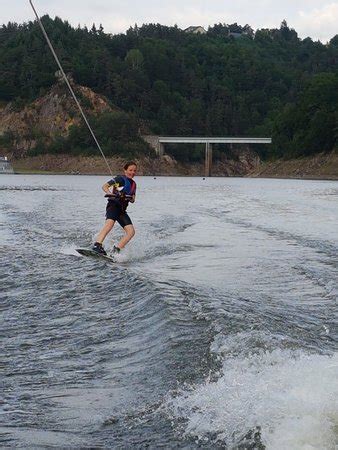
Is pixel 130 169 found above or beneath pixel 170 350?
above

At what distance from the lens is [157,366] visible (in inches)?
311

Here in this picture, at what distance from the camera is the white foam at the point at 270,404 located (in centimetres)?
555

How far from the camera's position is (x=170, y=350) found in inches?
330

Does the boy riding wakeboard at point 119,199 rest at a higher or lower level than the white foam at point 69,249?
higher

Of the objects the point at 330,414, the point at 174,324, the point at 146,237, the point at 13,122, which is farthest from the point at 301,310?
the point at 13,122

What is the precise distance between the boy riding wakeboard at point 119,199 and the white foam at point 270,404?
32.5 feet

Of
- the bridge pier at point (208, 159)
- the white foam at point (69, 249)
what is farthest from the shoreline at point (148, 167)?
the white foam at point (69, 249)

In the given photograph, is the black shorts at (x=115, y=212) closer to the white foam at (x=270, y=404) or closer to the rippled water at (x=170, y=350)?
the rippled water at (x=170, y=350)

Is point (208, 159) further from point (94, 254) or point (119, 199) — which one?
point (94, 254)

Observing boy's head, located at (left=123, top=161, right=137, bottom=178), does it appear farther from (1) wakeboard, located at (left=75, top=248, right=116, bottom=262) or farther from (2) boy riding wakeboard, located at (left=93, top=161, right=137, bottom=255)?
(1) wakeboard, located at (left=75, top=248, right=116, bottom=262)

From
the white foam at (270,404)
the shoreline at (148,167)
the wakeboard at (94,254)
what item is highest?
the white foam at (270,404)

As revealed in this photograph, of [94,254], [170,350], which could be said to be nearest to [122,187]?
[94,254]

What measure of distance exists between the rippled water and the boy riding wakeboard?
0.56 metres

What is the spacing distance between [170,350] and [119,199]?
30.3 feet
